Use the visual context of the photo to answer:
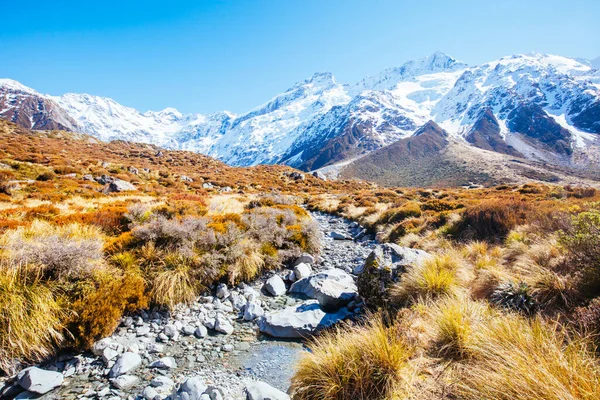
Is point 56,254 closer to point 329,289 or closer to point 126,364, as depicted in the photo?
point 126,364

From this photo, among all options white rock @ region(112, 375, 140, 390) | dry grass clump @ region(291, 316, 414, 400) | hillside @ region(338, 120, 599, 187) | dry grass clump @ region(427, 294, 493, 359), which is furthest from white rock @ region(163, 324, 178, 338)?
hillside @ region(338, 120, 599, 187)

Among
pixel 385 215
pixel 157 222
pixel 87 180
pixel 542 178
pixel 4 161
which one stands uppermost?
pixel 4 161

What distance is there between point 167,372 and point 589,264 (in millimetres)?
7197

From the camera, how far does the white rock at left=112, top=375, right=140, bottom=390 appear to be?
14.1ft

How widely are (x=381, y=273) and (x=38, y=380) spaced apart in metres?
6.31

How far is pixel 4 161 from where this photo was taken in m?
24.0

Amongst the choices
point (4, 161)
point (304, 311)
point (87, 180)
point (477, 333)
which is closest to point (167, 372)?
point (304, 311)

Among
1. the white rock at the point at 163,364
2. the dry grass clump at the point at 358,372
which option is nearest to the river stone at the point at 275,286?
the white rock at the point at 163,364

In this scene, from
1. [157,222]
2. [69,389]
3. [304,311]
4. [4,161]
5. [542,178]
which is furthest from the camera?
[542,178]

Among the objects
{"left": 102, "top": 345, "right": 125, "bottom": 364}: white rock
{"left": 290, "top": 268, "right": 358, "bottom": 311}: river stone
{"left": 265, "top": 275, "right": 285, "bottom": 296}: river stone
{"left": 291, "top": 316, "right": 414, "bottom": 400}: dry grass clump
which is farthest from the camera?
{"left": 265, "top": 275, "right": 285, "bottom": 296}: river stone

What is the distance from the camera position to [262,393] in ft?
12.9

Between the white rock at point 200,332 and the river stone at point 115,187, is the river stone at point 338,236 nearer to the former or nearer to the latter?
Result: the white rock at point 200,332

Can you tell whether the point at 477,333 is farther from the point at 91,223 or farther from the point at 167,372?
the point at 91,223

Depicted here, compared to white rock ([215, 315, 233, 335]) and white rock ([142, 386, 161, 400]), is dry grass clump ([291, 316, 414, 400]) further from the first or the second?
white rock ([215, 315, 233, 335])
